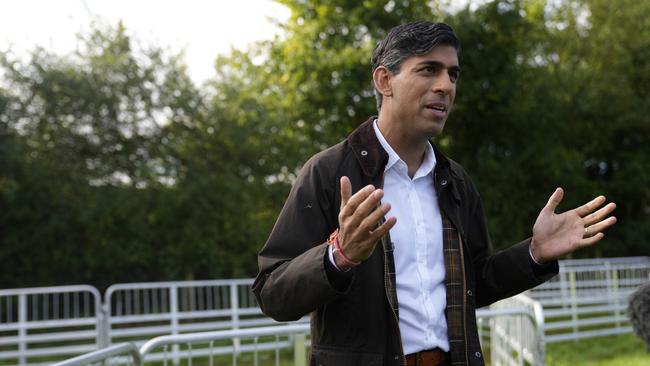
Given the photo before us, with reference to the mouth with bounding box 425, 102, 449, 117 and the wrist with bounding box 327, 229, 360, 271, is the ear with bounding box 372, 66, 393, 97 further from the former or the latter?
the wrist with bounding box 327, 229, 360, 271

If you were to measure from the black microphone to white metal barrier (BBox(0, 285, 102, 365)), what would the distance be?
6.67 metres

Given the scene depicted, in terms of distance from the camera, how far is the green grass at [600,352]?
9.00 meters

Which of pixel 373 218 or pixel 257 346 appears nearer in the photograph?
pixel 373 218

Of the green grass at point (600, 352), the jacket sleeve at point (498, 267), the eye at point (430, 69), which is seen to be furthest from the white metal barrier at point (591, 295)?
the eye at point (430, 69)

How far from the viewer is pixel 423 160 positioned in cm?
241

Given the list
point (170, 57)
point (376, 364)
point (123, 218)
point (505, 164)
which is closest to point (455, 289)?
point (376, 364)

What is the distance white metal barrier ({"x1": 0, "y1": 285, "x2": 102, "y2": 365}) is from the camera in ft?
29.2

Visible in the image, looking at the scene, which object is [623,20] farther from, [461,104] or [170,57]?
[170,57]

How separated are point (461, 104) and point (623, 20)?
8808mm

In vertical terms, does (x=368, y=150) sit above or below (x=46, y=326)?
above

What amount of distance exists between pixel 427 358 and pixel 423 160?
2.05 ft

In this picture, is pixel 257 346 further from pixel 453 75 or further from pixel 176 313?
pixel 176 313

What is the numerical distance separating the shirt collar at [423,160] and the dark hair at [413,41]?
20cm

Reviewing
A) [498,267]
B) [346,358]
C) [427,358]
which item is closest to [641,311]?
[498,267]
